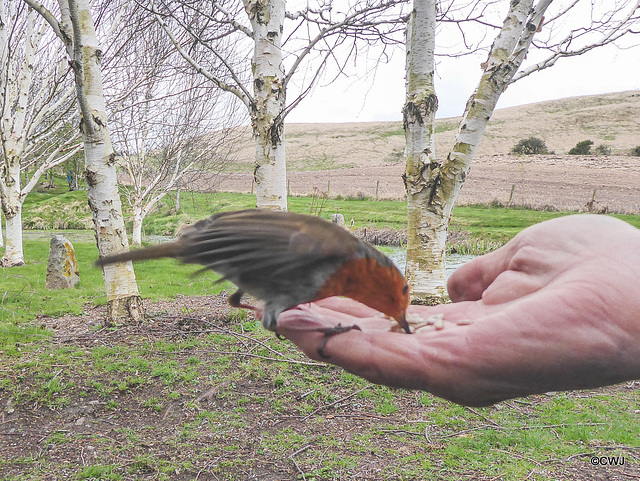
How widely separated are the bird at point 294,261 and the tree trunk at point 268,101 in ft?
12.9

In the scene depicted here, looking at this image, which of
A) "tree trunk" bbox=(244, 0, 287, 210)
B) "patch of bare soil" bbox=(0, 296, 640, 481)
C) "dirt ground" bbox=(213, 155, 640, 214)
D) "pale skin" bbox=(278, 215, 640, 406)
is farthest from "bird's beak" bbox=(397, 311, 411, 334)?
"dirt ground" bbox=(213, 155, 640, 214)

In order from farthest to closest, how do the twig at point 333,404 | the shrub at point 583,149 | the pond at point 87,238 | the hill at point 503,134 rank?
the hill at point 503,134, the shrub at point 583,149, the pond at point 87,238, the twig at point 333,404

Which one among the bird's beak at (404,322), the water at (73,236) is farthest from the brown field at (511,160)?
the bird's beak at (404,322)

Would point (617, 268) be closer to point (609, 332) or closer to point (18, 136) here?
point (609, 332)

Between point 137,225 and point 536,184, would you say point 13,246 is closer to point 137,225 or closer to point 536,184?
point 137,225

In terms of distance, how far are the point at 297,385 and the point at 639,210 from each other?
21792 millimetres

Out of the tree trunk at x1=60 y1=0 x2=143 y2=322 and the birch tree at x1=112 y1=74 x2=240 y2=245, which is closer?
the tree trunk at x1=60 y1=0 x2=143 y2=322

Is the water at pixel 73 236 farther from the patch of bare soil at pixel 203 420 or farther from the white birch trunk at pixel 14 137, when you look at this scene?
the patch of bare soil at pixel 203 420

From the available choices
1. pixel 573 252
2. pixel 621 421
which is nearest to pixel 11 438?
pixel 573 252

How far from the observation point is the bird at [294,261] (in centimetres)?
230

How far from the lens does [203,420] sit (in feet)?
16.3

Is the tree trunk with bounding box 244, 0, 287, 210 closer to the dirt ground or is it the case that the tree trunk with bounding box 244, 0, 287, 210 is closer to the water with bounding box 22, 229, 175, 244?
the dirt ground

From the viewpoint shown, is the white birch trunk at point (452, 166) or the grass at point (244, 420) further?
the white birch trunk at point (452, 166)

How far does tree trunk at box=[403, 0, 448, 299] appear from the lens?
20.0ft
